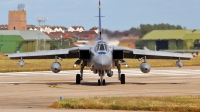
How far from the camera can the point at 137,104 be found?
1842 cm

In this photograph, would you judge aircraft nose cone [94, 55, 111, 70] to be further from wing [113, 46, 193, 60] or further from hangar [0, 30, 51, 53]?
hangar [0, 30, 51, 53]

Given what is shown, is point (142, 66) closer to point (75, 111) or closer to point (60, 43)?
point (75, 111)

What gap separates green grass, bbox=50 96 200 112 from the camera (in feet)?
57.7

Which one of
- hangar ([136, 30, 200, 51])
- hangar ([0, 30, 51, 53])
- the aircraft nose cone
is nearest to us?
the aircraft nose cone

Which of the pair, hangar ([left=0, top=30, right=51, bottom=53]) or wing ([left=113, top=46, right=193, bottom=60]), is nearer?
wing ([left=113, top=46, right=193, bottom=60])

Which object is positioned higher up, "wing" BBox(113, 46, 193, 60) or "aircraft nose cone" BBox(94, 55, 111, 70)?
"wing" BBox(113, 46, 193, 60)

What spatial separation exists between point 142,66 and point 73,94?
7328 millimetres

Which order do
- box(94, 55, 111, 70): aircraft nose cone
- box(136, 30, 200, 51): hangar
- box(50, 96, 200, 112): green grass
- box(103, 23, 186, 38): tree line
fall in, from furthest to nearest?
box(136, 30, 200, 51): hangar, box(103, 23, 186, 38): tree line, box(94, 55, 111, 70): aircraft nose cone, box(50, 96, 200, 112): green grass

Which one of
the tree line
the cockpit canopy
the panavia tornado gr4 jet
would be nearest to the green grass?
the panavia tornado gr4 jet

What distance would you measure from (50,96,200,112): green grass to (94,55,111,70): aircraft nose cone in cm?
808

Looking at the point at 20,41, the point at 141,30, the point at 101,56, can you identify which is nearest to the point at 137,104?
the point at 101,56

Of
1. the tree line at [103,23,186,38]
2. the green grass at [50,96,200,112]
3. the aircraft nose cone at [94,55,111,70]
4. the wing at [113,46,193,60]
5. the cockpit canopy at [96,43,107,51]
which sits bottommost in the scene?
the green grass at [50,96,200,112]

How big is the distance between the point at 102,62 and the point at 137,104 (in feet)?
32.6

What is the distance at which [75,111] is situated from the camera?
1734 cm
